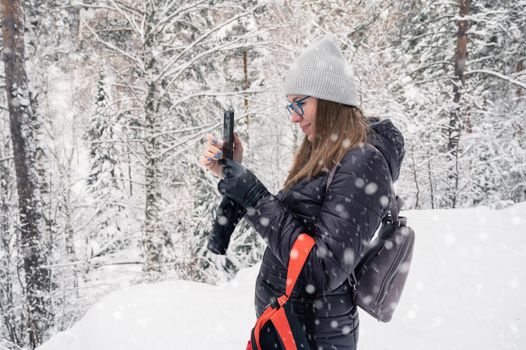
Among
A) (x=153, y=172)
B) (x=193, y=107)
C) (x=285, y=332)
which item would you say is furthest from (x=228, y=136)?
(x=193, y=107)

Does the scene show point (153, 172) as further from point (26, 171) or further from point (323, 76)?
point (323, 76)

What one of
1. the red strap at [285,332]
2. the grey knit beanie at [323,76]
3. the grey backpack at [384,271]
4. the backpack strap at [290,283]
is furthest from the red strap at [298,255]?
the grey knit beanie at [323,76]

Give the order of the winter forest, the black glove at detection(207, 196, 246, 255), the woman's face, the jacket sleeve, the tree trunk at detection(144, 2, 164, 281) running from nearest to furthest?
the jacket sleeve → the woman's face → the black glove at detection(207, 196, 246, 255) → the winter forest → the tree trunk at detection(144, 2, 164, 281)

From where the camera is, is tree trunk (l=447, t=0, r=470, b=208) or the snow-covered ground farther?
tree trunk (l=447, t=0, r=470, b=208)

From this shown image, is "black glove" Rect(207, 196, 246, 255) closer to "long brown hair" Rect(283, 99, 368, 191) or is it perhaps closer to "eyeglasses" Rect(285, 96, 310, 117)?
"long brown hair" Rect(283, 99, 368, 191)

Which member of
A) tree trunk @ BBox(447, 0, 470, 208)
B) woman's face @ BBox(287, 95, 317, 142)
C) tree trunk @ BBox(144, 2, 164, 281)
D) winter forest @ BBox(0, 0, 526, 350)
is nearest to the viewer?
woman's face @ BBox(287, 95, 317, 142)

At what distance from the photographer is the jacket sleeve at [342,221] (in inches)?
49.9

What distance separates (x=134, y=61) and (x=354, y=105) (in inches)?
265

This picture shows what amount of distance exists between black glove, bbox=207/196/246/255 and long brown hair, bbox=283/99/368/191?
40cm

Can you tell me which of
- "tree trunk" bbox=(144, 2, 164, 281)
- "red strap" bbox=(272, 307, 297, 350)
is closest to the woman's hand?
"red strap" bbox=(272, 307, 297, 350)

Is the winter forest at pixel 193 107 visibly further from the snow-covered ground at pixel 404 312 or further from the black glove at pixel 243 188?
the black glove at pixel 243 188

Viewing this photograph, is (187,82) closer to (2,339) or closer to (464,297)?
(2,339)

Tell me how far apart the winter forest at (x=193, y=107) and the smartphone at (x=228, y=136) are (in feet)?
13.6

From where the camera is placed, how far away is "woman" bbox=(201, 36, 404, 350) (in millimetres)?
1286
